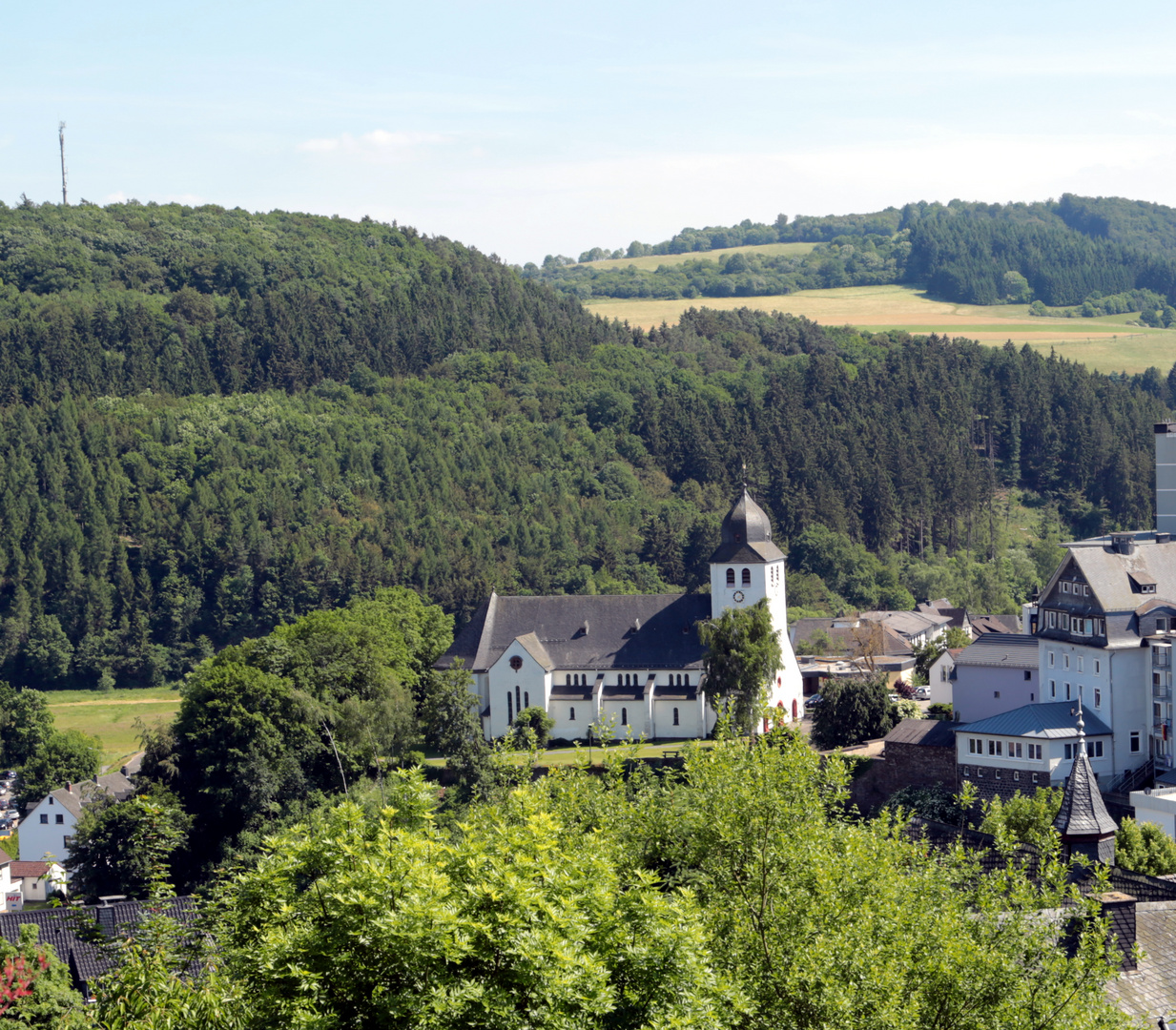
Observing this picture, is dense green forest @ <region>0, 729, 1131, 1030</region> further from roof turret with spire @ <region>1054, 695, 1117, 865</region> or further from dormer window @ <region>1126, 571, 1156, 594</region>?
dormer window @ <region>1126, 571, 1156, 594</region>

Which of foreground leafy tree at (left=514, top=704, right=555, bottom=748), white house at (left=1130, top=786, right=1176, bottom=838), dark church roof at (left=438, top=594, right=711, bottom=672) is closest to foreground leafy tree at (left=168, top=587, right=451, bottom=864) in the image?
Result: foreground leafy tree at (left=514, top=704, right=555, bottom=748)

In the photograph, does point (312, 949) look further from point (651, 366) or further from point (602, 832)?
point (651, 366)

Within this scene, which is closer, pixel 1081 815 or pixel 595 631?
pixel 1081 815

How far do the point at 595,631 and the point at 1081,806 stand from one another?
4608cm

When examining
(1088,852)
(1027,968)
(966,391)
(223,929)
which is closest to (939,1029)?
(1027,968)

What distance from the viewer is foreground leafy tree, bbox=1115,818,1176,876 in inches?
1720

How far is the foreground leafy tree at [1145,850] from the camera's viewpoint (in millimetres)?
43688

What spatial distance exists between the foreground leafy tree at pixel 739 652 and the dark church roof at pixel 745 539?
419 cm

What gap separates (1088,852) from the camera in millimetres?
34219

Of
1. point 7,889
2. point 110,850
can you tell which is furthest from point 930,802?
point 7,889

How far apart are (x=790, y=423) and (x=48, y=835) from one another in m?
81.3

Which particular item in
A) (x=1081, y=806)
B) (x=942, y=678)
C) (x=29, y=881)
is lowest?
(x=29, y=881)

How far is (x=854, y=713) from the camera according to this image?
66938 mm

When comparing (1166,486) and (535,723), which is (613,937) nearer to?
(535,723)
